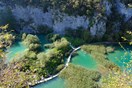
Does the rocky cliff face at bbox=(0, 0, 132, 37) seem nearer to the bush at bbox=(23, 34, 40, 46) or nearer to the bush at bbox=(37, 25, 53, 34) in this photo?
the bush at bbox=(37, 25, 53, 34)

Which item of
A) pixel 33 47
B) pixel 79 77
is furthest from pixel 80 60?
pixel 33 47

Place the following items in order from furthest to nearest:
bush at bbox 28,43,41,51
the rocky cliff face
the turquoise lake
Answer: the rocky cliff face → bush at bbox 28,43,41,51 → the turquoise lake

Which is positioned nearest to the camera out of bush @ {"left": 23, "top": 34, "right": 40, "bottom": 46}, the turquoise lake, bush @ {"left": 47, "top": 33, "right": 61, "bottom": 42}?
the turquoise lake

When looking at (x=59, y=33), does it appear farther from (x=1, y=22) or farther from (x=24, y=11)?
(x=1, y=22)

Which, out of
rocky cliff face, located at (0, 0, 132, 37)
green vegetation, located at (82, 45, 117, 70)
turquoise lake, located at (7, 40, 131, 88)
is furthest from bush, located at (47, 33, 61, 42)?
green vegetation, located at (82, 45, 117, 70)

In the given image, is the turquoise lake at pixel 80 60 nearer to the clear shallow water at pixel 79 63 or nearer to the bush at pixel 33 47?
the clear shallow water at pixel 79 63

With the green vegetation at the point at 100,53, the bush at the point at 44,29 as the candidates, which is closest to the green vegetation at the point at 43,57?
the green vegetation at the point at 100,53
